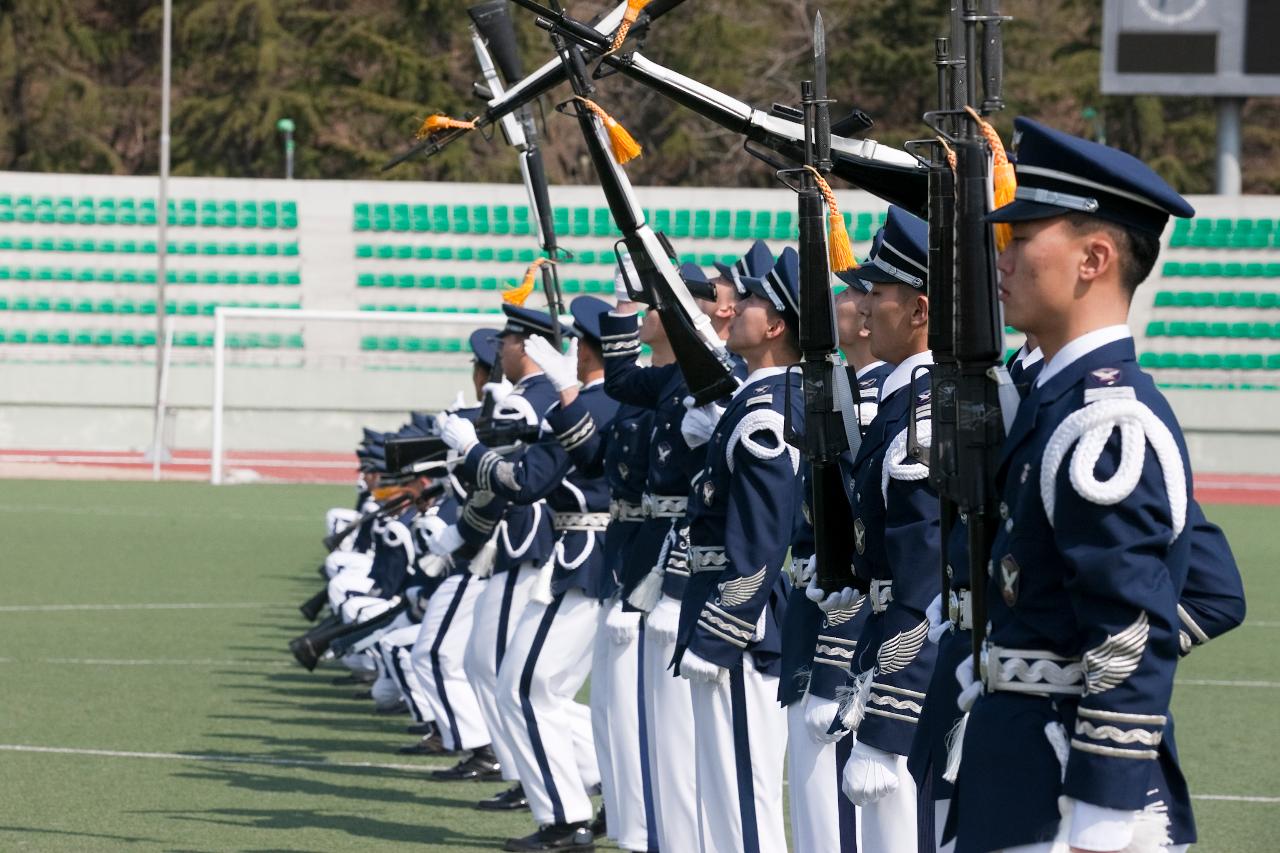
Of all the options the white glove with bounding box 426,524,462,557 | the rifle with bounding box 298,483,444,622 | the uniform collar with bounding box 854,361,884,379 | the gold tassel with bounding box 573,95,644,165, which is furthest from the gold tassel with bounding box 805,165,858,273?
the rifle with bounding box 298,483,444,622

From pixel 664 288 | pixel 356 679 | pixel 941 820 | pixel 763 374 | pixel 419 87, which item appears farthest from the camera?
pixel 419 87

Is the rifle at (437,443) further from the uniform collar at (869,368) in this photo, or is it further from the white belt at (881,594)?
the white belt at (881,594)

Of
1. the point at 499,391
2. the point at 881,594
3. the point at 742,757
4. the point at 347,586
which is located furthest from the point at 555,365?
the point at 347,586

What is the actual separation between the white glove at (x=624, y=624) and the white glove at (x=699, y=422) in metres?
0.97

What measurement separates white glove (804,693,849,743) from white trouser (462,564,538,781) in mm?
3092

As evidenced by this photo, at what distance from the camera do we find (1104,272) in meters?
3.05

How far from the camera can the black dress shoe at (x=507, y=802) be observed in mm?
7777

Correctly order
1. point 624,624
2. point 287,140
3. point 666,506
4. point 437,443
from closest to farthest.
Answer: point 666,506
point 624,624
point 437,443
point 287,140

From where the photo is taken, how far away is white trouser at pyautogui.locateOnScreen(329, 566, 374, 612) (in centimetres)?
1142

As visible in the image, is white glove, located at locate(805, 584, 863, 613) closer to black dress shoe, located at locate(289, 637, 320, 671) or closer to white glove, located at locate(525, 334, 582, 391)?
white glove, located at locate(525, 334, 582, 391)

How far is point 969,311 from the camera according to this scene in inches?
127

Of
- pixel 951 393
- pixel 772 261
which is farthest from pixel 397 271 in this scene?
pixel 951 393

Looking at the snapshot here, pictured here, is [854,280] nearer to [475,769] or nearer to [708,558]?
[708,558]

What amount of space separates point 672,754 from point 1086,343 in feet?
11.0
